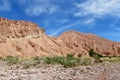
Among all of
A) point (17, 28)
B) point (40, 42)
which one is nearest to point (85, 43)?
point (40, 42)

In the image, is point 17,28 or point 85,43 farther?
point 85,43

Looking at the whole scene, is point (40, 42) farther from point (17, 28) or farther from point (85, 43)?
point (85, 43)

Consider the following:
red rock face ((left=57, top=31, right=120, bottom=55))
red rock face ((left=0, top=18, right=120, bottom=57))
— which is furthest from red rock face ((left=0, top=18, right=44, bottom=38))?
red rock face ((left=57, top=31, right=120, bottom=55))

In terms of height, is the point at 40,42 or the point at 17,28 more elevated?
the point at 17,28

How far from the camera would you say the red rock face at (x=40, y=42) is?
249ft

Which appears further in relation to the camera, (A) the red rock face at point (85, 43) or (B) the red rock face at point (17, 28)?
(A) the red rock face at point (85, 43)

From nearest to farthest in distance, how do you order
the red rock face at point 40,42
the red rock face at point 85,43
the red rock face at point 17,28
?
1. the red rock face at point 40,42
2. the red rock face at point 17,28
3. the red rock face at point 85,43

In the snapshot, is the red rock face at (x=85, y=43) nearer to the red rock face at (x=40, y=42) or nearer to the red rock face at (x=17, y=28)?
the red rock face at (x=40, y=42)

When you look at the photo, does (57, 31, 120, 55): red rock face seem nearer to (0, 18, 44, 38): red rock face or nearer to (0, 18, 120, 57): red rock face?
(0, 18, 120, 57): red rock face

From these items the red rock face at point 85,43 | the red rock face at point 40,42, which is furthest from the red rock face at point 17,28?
the red rock face at point 85,43

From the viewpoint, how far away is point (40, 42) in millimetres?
84062

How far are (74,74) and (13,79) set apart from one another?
3.04 m

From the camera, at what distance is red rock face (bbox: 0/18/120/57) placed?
249 ft

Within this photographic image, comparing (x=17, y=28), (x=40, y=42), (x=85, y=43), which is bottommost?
(x=40, y=42)
